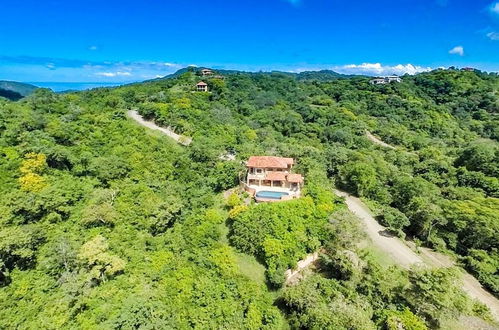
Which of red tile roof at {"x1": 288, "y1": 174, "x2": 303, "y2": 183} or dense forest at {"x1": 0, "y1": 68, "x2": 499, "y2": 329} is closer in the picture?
dense forest at {"x1": 0, "y1": 68, "x2": 499, "y2": 329}

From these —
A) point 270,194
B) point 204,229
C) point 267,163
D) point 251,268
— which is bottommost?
point 251,268

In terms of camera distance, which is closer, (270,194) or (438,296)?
(438,296)

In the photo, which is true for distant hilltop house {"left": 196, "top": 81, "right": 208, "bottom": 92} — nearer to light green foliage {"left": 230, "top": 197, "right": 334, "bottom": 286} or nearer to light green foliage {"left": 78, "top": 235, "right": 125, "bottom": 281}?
light green foliage {"left": 230, "top": 197, "right": 334, "bottom": 286}

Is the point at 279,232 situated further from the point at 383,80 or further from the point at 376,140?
the point at 383,80

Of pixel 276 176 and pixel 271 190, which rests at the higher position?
pixel 276 176

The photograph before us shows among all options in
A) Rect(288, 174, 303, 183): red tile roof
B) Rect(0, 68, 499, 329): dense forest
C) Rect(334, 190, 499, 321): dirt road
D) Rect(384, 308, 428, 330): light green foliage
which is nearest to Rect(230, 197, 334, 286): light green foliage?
Rect(0, 68, 499, 329): dense forest

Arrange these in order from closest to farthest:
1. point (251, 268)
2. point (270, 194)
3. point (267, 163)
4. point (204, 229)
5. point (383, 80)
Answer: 1. point (251, 268)
2. point (204, 229)
3. point (270, 194)
4. point (267, 163)
5. point (383, 80)

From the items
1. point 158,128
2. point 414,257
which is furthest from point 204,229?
point 158,128

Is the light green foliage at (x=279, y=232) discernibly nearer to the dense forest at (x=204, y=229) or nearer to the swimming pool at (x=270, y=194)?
the dense forest at (x=204, y=229)
